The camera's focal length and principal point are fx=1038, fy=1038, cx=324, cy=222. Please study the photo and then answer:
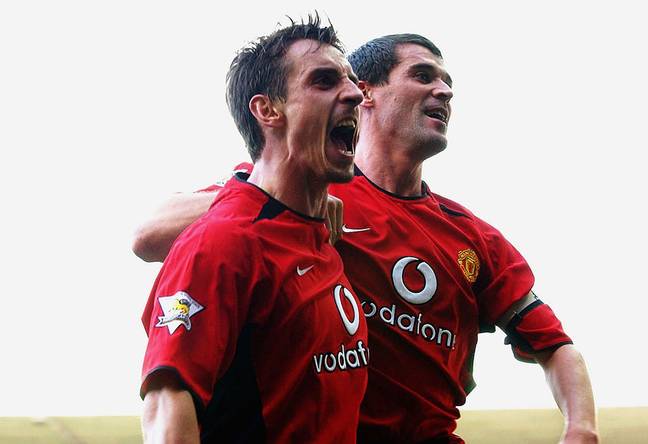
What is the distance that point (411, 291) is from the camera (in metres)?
1.98

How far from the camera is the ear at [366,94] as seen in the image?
7.34ft

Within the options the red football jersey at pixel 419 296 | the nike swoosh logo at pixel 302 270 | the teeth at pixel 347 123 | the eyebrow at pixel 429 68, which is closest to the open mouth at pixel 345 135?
the teeth at pixel 347 123

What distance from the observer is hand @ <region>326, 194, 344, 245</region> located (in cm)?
178

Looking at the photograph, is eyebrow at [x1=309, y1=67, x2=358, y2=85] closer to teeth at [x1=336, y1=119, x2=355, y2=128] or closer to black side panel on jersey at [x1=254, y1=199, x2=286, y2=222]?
teeth at [x1=336, y1=119, x2=355, y2=128]

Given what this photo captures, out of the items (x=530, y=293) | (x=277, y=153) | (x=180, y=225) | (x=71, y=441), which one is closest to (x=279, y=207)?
(x=277, y=153)

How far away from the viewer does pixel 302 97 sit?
1.64 meters

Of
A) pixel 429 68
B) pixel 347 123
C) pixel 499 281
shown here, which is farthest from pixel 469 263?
pixel 347 123

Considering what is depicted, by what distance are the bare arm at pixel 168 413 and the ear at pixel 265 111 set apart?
0.50 m

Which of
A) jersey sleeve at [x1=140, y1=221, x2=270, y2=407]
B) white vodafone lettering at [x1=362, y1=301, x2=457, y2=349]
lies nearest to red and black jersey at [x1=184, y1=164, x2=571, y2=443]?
white vodafone lettering at [x1=362, y1=301, x2=457, y2=349]

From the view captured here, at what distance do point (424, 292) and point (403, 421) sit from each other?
0.25m

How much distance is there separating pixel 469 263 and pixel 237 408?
797mm

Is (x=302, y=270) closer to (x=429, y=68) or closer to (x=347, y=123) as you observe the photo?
(x=347, y=123)

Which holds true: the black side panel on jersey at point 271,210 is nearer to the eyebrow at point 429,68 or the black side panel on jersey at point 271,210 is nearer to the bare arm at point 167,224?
the bare arm at point 167,224

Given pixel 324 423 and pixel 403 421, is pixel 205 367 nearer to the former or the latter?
pixel 324 423
